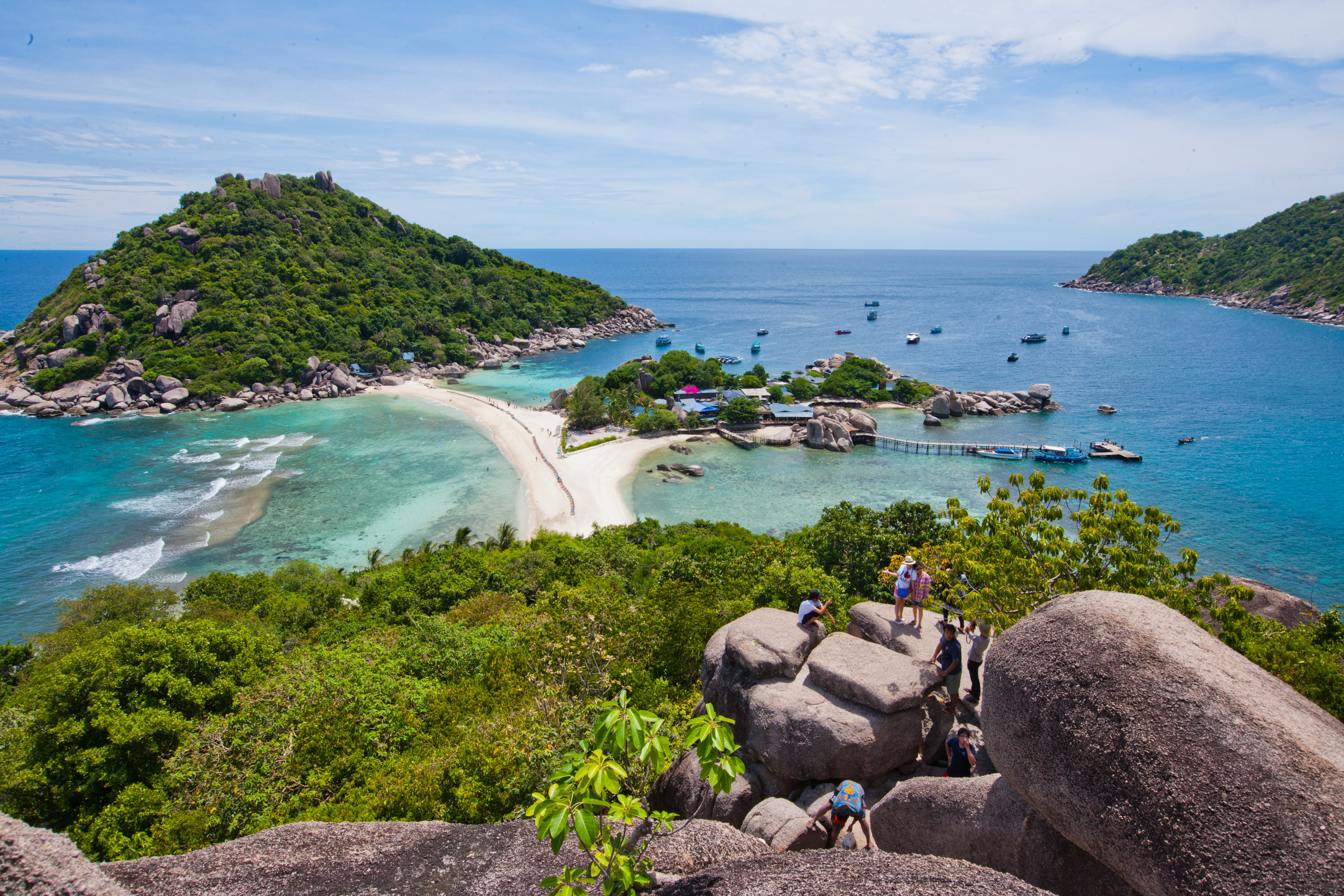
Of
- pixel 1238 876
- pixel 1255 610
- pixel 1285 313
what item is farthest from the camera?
pixel 1285 313

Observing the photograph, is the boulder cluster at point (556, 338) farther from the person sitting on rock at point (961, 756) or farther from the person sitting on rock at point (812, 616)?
the person sitting on rock at point (961, 756)

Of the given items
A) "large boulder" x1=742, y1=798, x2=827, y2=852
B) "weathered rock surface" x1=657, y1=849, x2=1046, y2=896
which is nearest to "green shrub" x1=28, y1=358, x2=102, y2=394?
"large boulder" x1=742, y1=798, x2=827, y2=852

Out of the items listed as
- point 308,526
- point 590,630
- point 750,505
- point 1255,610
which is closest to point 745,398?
point 750,505

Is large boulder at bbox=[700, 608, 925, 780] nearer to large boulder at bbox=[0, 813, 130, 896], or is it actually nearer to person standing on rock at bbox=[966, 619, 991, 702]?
person standing on rock at bbox=[966, 619, 991, 702]

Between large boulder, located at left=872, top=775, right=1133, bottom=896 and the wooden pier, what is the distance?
60.7m

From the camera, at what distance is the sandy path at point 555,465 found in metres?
49.9

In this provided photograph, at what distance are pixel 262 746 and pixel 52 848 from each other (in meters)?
10.3

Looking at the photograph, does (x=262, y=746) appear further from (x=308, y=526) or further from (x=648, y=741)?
(x=308, y=526)

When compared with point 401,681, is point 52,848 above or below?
above

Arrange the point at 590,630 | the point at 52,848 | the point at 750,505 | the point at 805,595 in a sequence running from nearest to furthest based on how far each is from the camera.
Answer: the point at 52,848 < the point at 590,630 < the point at 805,595 < the point at 750,505

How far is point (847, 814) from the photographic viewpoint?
11.1m

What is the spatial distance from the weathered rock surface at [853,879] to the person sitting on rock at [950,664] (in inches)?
280

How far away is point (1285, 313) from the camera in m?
145

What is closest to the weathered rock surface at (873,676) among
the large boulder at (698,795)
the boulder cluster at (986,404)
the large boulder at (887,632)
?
the large boulder at (887,632)
